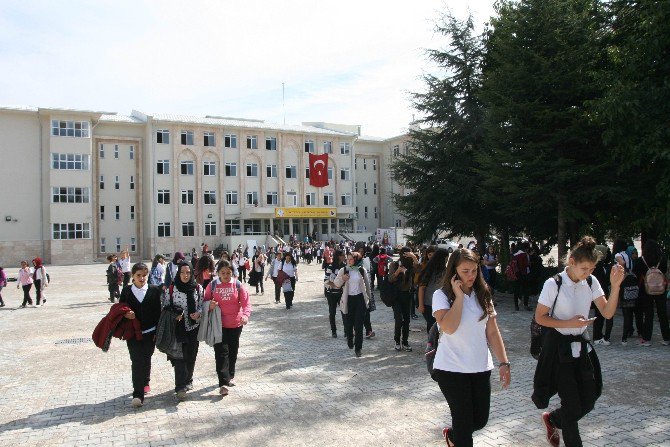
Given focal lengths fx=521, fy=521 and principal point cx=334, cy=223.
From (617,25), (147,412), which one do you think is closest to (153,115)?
(617,25)

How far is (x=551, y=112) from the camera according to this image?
45.0ft

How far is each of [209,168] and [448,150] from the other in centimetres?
4157

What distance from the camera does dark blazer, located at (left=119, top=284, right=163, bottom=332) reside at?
261 inches

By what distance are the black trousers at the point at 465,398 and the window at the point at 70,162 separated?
5173 cm

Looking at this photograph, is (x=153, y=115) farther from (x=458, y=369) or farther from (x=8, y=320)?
(x=458, y=369)

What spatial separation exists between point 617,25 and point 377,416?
12.7m

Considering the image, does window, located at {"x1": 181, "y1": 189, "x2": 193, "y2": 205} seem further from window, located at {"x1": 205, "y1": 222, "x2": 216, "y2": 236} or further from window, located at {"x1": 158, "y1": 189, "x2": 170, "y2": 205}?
window, located at {"x1": 205, "y1": 222, "x2": 216, "y2": 236}

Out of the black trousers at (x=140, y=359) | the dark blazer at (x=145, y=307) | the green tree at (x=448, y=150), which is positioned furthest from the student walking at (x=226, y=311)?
the green tree at (x=448, y=150)

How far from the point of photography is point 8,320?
14.8 m

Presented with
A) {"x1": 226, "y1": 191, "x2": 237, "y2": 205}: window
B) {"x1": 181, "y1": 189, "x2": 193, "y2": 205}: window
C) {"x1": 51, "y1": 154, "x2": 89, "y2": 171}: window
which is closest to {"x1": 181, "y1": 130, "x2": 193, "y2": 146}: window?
{"x1": 181, "y1": 189, "x2": 193, "y2": 205}: window

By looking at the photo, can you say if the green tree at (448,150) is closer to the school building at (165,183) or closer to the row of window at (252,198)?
the school building at (165,183)

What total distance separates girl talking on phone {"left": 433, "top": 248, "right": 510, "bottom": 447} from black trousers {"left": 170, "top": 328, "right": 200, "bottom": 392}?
3904 mm

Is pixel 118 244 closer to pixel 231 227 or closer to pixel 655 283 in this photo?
pixel 231 227

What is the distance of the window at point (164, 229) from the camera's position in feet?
176
